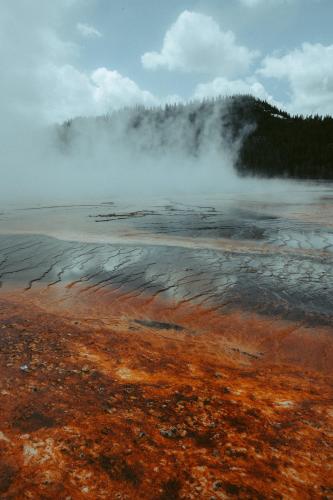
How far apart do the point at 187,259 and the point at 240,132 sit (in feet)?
212

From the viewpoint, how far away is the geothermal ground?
4.39 ft

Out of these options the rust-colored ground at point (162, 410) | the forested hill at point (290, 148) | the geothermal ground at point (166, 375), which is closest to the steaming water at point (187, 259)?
the geothermal ground at point (166, 375)

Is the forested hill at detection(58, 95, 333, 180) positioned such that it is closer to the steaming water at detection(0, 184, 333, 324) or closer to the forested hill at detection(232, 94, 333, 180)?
the forested hill at detection(232, 94, 333, 180)

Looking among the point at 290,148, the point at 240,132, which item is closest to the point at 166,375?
the point at 290,148

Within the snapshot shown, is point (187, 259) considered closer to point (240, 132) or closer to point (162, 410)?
point (162, 410)

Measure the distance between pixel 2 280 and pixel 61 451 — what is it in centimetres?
320

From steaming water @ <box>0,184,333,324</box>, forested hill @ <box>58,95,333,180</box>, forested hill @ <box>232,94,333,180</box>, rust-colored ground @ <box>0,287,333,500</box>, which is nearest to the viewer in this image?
rust-colored ground @ <box>0,287,333,500</box>

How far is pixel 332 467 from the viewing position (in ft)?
4.58

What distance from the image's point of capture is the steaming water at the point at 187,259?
370cm

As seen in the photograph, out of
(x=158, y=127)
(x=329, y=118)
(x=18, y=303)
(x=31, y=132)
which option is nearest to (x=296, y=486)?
(x=18, y=303)

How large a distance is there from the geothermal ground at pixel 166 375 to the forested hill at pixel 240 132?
39.1 m

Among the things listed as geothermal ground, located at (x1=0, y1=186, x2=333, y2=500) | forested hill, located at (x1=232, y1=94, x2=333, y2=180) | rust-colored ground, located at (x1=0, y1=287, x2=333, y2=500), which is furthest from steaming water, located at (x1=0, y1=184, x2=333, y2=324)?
forested hill, located at (x1=232, y1=94, x2=333, y2=180)

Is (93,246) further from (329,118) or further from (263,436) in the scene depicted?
(329,118)

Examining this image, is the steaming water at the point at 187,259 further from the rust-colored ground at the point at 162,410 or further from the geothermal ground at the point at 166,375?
the rust-colored ground at the point at 162,410
